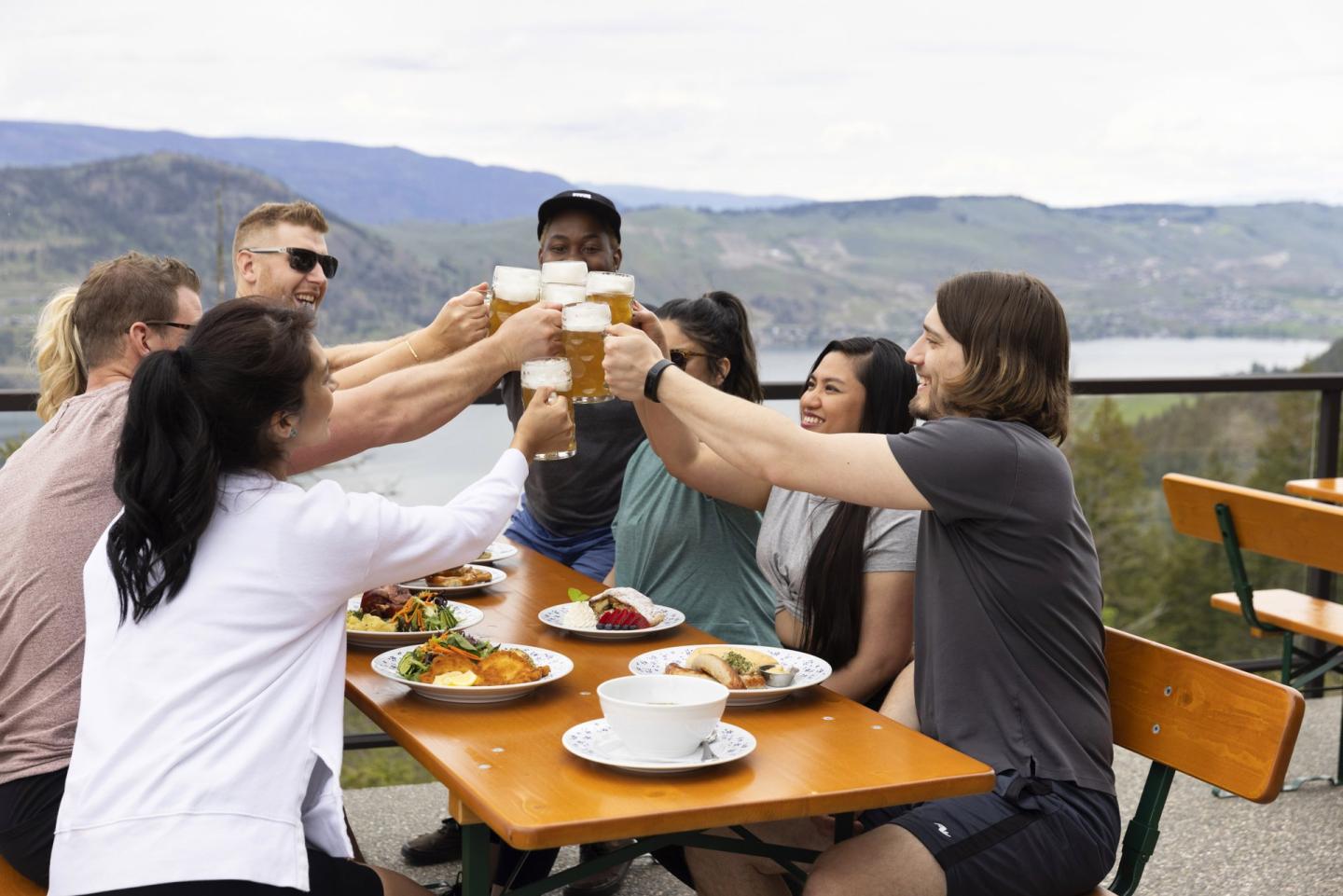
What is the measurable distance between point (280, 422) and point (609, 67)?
17.6 metres

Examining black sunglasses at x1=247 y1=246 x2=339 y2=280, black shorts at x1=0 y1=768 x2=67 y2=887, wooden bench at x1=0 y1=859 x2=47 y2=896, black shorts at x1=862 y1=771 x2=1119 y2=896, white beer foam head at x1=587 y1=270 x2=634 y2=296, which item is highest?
white beer foam head at x1=587 y1=270 x2=634 y2=296

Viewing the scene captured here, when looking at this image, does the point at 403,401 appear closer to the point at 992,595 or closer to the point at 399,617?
the point at 399,617

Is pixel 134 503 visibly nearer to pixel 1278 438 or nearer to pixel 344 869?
pixel 344 869

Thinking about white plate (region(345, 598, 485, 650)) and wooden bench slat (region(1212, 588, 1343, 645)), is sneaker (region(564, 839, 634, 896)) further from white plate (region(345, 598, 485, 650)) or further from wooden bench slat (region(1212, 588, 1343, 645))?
wooden bench slat (region(1212, 588, 1343, 645))

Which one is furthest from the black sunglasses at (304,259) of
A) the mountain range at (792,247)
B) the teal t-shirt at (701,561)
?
the mountain range at (792,247)

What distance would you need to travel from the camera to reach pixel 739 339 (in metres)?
3.11

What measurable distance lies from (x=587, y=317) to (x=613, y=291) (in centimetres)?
7

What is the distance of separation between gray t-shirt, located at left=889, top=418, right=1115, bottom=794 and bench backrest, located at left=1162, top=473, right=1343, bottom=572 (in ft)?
5.55

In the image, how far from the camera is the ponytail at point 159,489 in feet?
5.61

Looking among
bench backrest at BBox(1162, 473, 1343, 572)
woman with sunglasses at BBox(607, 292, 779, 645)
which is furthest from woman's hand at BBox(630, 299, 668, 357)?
bench backrest at BBox(1162, 473, 1343, 572)

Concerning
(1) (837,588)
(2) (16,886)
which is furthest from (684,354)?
(2) (16,886)

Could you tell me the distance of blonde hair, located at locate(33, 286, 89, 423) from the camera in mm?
2549

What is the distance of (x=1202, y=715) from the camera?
2021 millimetres

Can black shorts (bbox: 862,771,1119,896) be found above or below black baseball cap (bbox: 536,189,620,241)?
below
